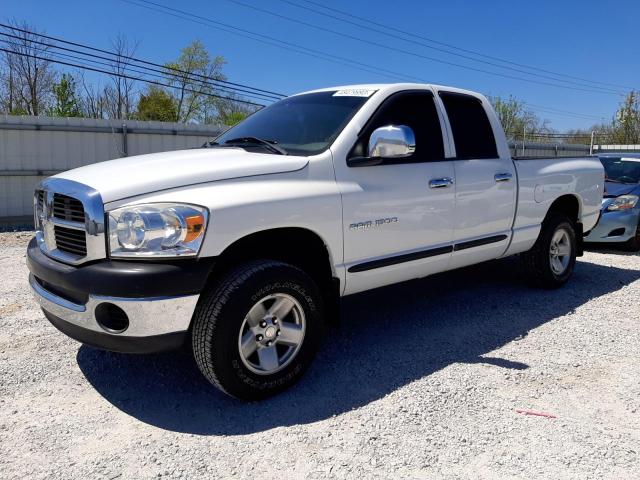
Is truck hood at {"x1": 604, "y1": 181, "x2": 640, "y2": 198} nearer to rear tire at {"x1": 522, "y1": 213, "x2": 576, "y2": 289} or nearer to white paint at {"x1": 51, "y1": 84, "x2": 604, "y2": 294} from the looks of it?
rear tire at {"x1": 522, "y1": 213, "x2": 576, "y2": 289}

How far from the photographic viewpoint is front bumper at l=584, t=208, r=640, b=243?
26.2ft

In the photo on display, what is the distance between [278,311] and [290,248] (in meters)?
0.43

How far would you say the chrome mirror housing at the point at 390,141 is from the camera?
11.3ft

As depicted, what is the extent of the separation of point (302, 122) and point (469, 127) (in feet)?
5.18

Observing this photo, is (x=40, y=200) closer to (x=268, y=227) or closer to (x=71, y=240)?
(x=71, y=240)

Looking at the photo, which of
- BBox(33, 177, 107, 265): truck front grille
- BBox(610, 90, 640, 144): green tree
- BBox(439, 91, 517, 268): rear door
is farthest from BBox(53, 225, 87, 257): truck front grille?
BBox(610, 90, 640, 144): green tree

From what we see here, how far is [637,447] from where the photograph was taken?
2.70 meters

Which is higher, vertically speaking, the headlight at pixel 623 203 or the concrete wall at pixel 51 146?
the concrete wall at pixel 51 146

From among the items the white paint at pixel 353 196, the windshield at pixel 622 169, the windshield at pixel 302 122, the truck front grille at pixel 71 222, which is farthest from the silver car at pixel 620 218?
the truck front grille at pixel 71 222

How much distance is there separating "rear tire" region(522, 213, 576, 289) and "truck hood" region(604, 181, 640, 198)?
300 cm

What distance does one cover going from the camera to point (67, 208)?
3.00 meters

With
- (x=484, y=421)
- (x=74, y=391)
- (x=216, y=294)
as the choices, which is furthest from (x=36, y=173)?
(x=484, y=421)

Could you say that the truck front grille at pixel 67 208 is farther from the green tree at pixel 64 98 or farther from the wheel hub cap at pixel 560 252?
the green tree at pixel 64 98

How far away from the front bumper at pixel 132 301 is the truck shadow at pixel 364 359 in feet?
Answer: 1.73
